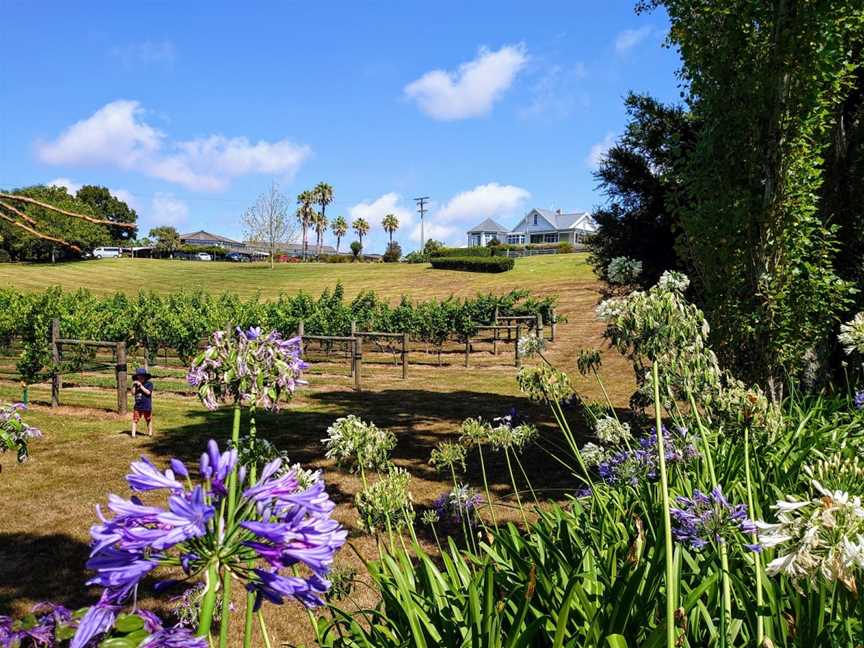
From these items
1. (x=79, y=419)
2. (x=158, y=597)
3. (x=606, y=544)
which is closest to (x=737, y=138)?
(x=606, y=544)

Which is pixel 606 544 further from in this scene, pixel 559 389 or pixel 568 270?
pixel 568 270

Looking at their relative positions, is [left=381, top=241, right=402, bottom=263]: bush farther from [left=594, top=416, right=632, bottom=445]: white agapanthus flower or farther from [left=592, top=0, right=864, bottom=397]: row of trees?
[left=594, top=416, right=632, bottom=445]: white agapanthus flower

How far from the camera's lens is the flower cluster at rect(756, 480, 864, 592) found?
61.8 inches

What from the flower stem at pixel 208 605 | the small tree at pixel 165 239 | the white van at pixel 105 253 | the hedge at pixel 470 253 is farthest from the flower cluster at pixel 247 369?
the small tree at pixel 165 239

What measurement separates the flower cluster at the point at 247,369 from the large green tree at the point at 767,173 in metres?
6.55

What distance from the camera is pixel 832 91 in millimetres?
7246

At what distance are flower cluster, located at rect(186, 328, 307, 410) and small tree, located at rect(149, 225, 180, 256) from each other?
9174 centimetres

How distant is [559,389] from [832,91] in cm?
576

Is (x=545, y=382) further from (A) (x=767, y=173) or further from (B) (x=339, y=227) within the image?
(B) (x=339, y=227)

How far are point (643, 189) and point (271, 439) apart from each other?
9.30 m

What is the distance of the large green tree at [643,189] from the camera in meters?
12.1

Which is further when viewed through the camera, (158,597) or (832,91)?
(832,91)

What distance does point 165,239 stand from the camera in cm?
8788

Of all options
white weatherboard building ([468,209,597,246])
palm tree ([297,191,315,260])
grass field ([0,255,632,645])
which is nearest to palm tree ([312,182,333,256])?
palm tree ([297,191,315,260])
